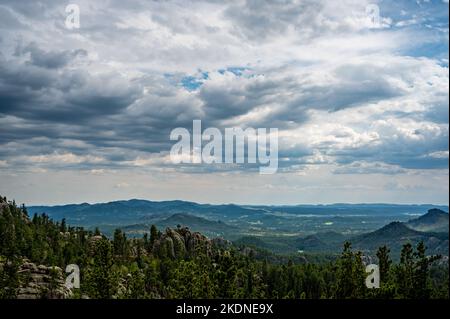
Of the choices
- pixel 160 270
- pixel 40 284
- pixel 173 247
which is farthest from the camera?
pixel 173 247

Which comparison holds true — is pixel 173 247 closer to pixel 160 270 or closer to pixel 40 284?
pixel 160 270

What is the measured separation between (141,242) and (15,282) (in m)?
110

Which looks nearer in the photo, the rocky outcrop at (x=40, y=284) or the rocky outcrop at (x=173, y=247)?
the rocky outcrop at (x=40, y=284)

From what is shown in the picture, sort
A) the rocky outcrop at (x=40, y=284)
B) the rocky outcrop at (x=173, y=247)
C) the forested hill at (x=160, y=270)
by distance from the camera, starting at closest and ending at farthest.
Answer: the forested hill at (x=160, y=270) → the rocky outcrop at (x=40, y=284) → the rocky outcrop at (x=173, y=247)

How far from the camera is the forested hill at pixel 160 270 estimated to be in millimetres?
54812

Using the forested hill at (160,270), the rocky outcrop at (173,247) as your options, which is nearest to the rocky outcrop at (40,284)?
the forested hill at (160,270)

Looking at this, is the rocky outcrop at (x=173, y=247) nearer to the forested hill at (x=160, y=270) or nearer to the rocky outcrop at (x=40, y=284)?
the forested hill at (x=160, y=270)

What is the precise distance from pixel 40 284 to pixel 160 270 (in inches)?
2610

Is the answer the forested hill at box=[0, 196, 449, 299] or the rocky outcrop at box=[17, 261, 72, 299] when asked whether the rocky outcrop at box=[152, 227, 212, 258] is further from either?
the rocky outcrop at box=[17, 261, 72, 299]

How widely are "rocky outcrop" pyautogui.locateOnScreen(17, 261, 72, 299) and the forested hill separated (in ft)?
0.70

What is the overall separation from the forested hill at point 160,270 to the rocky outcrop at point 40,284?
0.70 ft

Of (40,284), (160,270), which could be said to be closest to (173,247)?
(160,270)

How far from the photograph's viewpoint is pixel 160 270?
161750 mm
